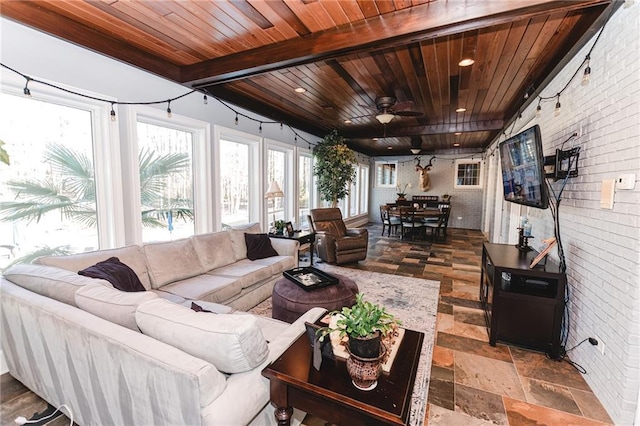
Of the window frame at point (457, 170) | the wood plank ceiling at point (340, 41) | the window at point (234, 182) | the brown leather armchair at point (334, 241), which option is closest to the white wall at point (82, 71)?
the wood plank ceiling at point (340, 41)

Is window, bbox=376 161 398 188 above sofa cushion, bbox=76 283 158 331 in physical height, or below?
above

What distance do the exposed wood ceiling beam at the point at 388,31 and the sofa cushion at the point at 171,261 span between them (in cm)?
187

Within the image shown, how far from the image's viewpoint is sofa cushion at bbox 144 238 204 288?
105 inches

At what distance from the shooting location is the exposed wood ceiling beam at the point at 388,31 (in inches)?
70.9

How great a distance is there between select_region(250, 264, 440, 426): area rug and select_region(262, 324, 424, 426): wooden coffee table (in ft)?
2.43

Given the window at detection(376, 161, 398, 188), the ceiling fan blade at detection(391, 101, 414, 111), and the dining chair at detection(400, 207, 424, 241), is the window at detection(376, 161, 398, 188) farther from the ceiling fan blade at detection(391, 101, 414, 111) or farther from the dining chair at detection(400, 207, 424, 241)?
the ceiling fan blade at detection(391, 101, 414, 111)

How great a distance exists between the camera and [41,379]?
175 cm

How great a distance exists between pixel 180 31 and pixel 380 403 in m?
3.01

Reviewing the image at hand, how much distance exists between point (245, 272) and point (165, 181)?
1.51m

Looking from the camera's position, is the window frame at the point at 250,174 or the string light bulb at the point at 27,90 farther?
the window frame at the point at 250,174

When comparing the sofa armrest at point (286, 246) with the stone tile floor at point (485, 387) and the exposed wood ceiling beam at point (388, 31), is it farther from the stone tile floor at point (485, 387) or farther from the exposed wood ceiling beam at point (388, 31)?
the exposed wood ceiling beam at point (388, 31)

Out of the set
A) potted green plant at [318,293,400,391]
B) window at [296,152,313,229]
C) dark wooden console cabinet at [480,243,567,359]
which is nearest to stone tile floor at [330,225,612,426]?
dark wooden console cabinet at [480,243,567,359]

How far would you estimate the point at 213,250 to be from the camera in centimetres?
332

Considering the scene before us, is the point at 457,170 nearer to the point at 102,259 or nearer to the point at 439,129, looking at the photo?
the point at 439,129
